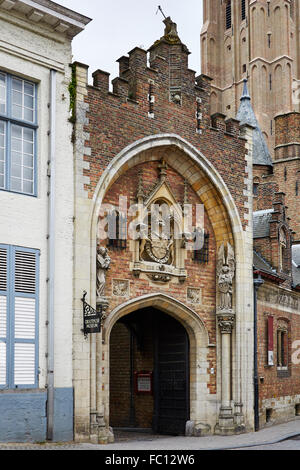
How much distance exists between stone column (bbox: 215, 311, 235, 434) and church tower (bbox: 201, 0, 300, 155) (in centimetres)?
4687

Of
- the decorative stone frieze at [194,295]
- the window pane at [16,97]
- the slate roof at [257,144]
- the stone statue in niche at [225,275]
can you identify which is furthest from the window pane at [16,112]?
the slate roof at [257,144]

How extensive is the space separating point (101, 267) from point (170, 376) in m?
5.11

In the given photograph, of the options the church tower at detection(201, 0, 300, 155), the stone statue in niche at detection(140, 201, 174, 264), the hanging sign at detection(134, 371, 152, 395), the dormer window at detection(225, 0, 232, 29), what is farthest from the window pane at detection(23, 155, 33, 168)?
the dormer window at detection(225, 0, 232, 29)

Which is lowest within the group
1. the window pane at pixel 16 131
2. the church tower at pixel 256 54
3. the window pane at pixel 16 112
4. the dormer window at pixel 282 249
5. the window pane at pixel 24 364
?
the window pane at pixel 24 364

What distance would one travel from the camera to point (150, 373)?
73.8ft

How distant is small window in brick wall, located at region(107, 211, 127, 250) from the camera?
18.8 meters

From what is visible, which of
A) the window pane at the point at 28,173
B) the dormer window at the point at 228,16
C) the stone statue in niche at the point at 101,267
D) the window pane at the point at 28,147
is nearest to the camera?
the window pane at the point at 28,173

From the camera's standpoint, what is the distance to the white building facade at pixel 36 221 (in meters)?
16.0

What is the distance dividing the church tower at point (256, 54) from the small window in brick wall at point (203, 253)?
4611cm

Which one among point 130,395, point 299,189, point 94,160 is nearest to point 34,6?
point 94,160

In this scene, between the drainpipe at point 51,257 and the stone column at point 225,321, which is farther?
the stone column at point 225,321

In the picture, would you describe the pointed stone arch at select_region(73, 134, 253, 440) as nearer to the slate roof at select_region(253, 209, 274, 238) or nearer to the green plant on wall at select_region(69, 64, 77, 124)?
the green plant on wall at select_region(69, 64, 77, 124)

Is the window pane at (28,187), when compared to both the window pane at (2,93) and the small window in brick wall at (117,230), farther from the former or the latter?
the small window in brick wall at (117,230)

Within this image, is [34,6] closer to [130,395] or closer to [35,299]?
[35,299]
